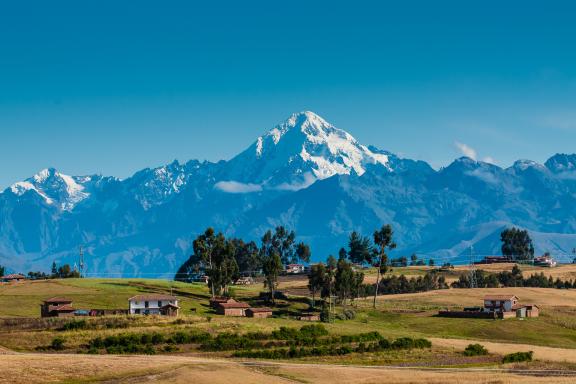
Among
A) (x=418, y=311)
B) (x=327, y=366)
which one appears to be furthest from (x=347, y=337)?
(x=418, y=311)

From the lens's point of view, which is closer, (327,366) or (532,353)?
(327,366)

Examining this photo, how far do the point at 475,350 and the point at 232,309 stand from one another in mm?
59017

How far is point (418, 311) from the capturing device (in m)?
195

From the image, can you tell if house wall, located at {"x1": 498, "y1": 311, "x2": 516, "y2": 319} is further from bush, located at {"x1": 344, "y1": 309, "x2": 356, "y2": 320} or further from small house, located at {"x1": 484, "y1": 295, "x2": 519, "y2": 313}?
bush, located at {"x1": 344, "y1": 309, "x2": 356, "y2": 320}

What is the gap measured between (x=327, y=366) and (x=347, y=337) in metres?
25.3

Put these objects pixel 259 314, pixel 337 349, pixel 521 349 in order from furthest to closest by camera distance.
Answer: pixel 259 314 → pixel 521 349 → pixel 337 349

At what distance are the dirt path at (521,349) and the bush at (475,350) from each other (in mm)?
2427

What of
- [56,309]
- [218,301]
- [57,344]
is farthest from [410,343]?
[56,309]

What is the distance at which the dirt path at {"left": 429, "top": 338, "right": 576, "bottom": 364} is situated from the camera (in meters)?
129

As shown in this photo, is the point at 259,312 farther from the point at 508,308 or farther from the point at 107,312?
the point at 508,308

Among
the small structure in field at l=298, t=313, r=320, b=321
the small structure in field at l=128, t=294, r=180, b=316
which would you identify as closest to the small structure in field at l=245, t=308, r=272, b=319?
the small structure in field at l=298, t=313, r=320, b=321

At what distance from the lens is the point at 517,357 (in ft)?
415

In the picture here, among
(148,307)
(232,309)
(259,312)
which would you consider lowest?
(259,312)

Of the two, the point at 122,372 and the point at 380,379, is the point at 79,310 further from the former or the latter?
the point at 380,379
